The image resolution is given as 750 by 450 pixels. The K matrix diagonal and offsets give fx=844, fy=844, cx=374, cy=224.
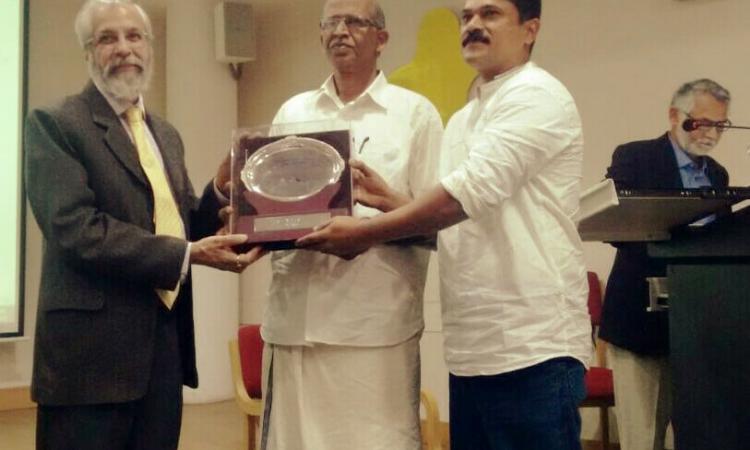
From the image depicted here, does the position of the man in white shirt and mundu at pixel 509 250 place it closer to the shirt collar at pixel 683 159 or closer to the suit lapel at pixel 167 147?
the suit lapel at pixel 167 147

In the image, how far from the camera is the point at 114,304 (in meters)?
1.73

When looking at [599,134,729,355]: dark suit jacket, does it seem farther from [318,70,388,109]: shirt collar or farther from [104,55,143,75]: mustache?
[104,55,143,75]: mustache

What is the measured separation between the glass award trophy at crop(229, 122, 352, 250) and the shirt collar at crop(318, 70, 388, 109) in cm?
15

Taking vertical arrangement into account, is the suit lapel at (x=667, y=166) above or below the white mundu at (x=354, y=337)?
above

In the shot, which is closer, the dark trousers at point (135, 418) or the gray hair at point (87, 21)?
the dark trousers at point (135, 418)

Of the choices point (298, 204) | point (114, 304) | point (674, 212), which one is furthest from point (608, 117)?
point (114, 304)

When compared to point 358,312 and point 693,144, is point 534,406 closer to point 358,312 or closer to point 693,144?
point 358,312

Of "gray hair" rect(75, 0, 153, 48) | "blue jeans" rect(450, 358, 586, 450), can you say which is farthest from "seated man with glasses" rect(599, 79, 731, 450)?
"gray hair" rect(75, 0, 153, 48)

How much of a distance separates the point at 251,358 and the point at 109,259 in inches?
79.7

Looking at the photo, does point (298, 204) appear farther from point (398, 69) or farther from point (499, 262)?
point (398, 69)

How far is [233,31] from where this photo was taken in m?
5.96

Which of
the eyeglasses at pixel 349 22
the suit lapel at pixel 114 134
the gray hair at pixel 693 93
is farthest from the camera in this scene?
the gray hair at pixel 693 93

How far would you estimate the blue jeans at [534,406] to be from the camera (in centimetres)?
155

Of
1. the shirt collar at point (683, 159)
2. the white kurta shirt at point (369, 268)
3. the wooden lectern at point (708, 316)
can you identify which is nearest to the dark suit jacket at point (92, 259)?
the white kurta shirt at point (369, 268)
